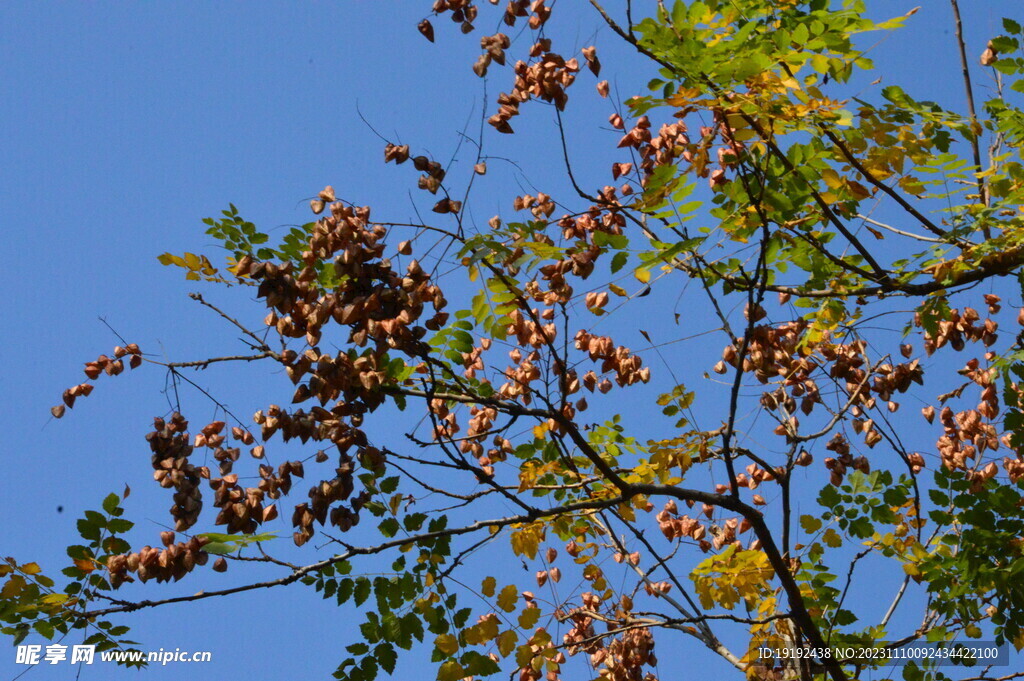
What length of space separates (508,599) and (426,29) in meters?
2.67

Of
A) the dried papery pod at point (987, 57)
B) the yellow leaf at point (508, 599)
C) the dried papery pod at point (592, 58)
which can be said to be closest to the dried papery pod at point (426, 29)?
the dried papery pod at point (592, 58)

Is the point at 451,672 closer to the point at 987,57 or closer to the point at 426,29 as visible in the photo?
the point at 426,29

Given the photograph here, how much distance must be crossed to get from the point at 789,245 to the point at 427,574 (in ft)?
7.72

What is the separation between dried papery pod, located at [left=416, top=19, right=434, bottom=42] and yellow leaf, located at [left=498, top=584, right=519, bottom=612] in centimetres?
257

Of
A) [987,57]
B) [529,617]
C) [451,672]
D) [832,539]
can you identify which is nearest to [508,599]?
[529,617]

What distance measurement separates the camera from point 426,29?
4.23 meters

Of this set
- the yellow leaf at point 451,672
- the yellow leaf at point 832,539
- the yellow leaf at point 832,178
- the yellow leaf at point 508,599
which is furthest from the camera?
the yellow leaf at point 832,539

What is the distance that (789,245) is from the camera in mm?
4395

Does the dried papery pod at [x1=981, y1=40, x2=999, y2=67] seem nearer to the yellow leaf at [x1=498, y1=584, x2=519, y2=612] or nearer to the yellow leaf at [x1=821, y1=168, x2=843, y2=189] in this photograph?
the yellow leaf at [x1=821, y1=168, x2=843, y2=189]

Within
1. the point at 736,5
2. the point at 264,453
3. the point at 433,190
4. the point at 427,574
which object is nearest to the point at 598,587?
the point at 427,574

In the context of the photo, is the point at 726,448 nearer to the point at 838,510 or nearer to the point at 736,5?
the point at 838,510

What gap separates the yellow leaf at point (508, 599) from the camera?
12.8ft

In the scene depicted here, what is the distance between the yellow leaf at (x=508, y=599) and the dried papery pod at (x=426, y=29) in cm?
257

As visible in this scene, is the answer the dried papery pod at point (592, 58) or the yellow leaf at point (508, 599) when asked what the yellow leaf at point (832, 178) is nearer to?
the dried papery pod at point (592, 58)
